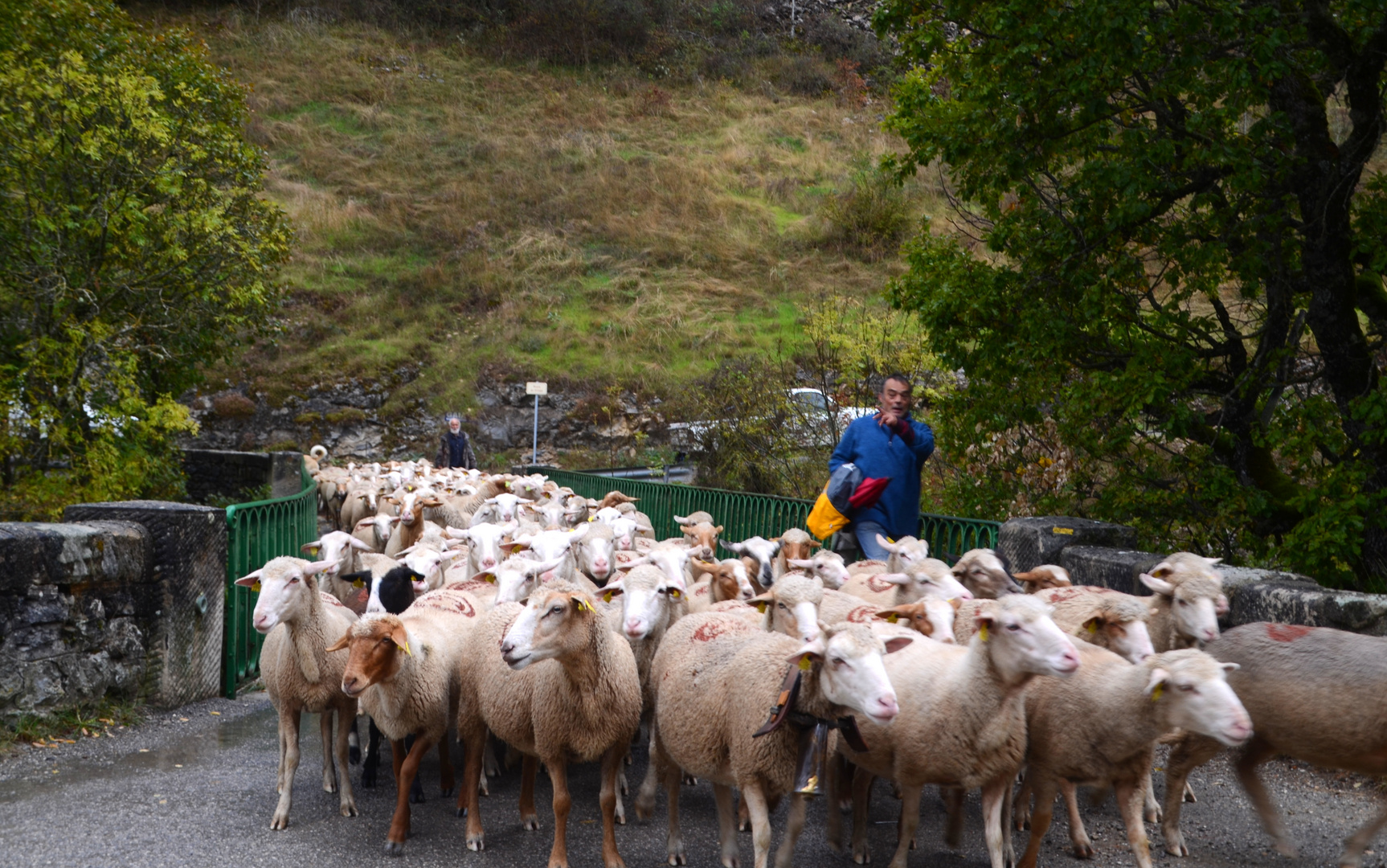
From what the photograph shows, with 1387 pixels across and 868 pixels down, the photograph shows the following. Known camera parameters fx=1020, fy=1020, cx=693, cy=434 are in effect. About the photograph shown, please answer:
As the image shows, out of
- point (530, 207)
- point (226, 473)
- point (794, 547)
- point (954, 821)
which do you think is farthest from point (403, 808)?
point (530, 207)

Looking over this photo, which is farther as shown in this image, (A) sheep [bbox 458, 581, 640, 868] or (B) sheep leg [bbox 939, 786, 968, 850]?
(B) sheep leg [bbox 939, 786, 968, 850]

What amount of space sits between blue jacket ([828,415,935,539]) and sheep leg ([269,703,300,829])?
12.2ft

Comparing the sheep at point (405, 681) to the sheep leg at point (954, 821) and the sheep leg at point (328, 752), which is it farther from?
the sheep leg at point (954, 821)

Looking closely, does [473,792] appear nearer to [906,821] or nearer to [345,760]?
[345,760]

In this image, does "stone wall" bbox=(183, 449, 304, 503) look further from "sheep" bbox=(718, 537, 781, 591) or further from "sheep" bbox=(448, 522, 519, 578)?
"sheep" bbox=(718, 537, 781, 591)

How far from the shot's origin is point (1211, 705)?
3.96 meters

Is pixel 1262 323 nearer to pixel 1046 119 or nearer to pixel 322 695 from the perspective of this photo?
pixel 1046 119

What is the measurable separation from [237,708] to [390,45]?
47204 millimetres

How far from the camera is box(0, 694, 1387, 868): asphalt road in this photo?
4660 mm

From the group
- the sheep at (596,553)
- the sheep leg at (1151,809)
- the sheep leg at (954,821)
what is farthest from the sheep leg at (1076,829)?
the sheep at (596,553)

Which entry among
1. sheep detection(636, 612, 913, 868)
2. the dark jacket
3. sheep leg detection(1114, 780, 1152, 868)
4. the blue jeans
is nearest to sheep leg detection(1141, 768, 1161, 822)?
sheep leg detection(1114, 780, 1152, 868)

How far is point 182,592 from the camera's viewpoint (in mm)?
6973

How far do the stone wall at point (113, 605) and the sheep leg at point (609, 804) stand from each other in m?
3.64

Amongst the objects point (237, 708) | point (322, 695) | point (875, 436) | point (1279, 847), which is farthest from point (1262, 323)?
point (237, 708)
